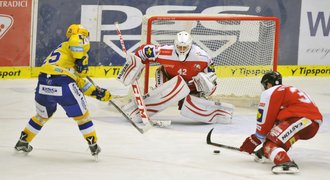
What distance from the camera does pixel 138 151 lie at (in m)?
8.49

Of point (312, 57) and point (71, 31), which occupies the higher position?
point (71, 31)

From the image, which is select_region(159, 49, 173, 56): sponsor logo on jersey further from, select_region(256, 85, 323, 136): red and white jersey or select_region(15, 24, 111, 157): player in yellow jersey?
select_region(256, 85, 323, 136): red and white jersey

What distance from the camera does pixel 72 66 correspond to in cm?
795

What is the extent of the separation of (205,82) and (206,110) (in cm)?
29

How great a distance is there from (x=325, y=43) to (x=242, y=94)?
2.29m

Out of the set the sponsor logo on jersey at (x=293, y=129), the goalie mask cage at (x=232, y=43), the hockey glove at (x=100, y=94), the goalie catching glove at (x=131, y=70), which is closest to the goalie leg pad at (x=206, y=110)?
the goalie catching glove at (x=131, y=70)

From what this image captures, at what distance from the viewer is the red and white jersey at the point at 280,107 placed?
7.82 m

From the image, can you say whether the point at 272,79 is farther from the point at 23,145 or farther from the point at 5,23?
the point at 5,23

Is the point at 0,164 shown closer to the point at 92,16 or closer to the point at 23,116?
the point at 23,116

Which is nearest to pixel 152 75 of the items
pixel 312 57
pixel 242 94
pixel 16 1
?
pixel 242 94

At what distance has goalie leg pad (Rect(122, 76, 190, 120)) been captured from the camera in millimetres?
9711

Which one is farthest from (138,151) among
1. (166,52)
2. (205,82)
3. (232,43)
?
(232,43)

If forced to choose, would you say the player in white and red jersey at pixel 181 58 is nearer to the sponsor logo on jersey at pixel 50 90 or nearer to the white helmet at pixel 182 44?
the white helmet at pixel 182 44

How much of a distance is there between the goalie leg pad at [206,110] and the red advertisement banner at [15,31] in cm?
257
